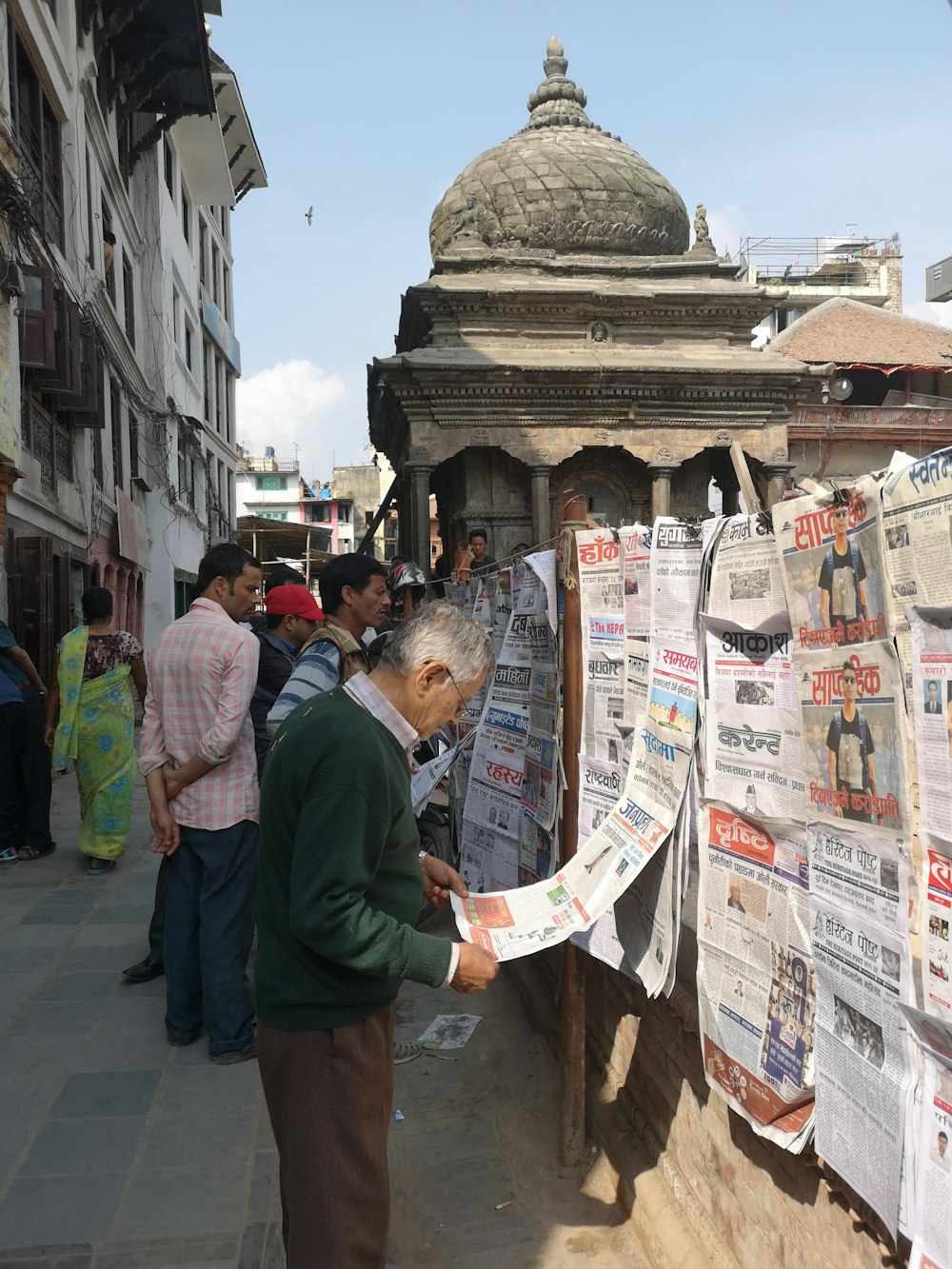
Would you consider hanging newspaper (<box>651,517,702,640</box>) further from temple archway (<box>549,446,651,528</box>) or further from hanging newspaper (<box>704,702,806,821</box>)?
temple archway (<box>549,446,651,528</box>)

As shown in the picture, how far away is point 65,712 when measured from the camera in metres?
7.10

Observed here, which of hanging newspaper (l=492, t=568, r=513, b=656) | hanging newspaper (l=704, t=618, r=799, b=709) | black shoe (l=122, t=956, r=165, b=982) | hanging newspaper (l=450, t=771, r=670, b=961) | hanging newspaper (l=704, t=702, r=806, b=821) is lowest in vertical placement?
black shoe (l=122, t=956, r=165, b=982)

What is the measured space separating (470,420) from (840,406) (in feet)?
59.8

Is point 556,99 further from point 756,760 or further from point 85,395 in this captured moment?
point 756,760

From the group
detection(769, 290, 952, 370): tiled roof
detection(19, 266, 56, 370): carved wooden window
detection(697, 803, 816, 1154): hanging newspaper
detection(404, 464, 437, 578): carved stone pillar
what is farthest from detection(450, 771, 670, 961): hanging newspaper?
detection(769, 290, 952, 370): tiled roof

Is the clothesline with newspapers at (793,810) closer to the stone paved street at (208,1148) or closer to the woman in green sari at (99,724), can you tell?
the stone paved street at (208,1148)

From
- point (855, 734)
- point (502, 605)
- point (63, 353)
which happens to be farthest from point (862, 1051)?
point (63, 353)

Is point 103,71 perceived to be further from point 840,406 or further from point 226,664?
point 840,406

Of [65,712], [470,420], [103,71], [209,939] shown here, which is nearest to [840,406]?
[470,420]

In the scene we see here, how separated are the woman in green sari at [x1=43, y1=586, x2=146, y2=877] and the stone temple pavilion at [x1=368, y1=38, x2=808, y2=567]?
31.4 feet

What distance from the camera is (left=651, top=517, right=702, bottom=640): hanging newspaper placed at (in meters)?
2.88

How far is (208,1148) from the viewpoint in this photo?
3635 millimetres

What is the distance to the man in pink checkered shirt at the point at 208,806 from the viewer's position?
4.26 metres

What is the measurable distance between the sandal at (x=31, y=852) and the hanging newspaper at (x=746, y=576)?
650 centimetres
